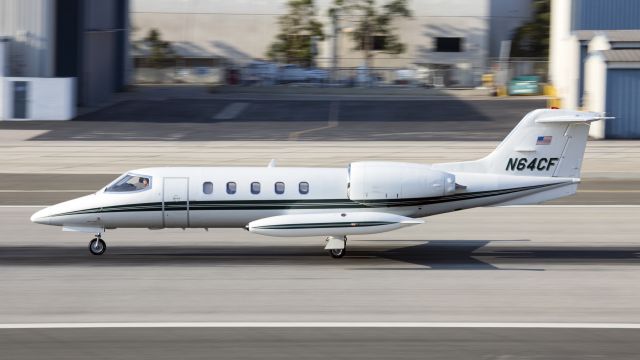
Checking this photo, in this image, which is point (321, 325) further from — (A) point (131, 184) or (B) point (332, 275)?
(A) point (131, 184)

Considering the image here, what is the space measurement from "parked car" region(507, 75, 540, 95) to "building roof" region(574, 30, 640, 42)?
13657 mm

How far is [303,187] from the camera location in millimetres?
21625

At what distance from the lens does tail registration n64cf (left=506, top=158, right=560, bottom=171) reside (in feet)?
73.2

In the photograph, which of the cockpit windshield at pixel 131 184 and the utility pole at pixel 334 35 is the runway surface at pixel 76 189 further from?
the utility pole at pixel 334 35

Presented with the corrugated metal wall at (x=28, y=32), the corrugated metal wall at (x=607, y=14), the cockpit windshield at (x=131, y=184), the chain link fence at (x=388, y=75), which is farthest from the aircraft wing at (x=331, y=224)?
the chain link fence at (x=388, y=75)

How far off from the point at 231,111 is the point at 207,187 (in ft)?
125

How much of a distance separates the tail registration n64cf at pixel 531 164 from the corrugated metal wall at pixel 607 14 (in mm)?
35430

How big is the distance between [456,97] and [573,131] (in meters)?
46.5

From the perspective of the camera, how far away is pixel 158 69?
82.2 m

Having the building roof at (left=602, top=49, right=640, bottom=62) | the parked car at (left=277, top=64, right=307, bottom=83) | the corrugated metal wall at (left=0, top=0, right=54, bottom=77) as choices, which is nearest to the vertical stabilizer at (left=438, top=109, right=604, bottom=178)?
the building roof at (left=602, top=49, right=640, bottom=62)

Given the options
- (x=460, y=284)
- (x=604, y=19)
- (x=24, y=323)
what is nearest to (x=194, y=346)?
(x=24, y=323)

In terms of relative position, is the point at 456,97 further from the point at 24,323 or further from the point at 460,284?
the point at 24,323

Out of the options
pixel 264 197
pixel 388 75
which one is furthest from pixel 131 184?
pixel 388 75

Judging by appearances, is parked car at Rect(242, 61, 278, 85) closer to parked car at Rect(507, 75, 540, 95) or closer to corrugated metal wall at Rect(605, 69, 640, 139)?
parked car at Rect(507, 75, 540, 95)
